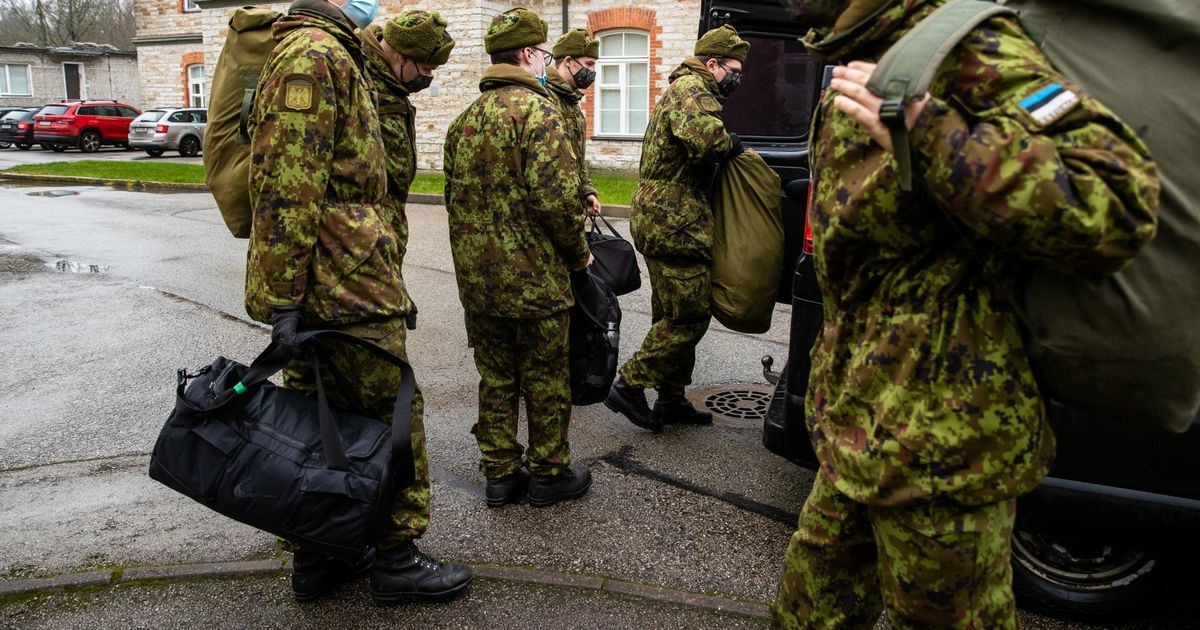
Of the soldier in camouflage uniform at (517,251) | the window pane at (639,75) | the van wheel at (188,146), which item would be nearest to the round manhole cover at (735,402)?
the soldier in camouflage uniform at (517,251)

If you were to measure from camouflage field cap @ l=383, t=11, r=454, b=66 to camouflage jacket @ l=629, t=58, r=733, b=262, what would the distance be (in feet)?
4.46

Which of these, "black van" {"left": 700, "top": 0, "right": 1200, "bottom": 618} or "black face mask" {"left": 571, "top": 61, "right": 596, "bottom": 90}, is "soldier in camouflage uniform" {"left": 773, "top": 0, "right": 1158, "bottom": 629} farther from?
"black face mask" {"left": 571, "top": 61, "right": 596, "bottom": 90}

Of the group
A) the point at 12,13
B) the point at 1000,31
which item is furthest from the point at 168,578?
the point at 12,13

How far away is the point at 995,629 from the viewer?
6.13 ft

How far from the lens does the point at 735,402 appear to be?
5.42m

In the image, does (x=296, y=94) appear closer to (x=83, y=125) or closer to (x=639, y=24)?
(x=639, y=24)

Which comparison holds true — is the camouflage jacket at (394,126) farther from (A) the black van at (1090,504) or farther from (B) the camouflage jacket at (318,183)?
(A) the black van at (1090,504)

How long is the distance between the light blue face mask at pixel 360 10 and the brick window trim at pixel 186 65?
33156 mm

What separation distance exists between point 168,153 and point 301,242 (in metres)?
31.8

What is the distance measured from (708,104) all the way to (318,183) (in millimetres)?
2271

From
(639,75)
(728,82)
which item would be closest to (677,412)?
(728,82)

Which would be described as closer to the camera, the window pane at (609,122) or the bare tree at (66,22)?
the window pane at (609,122)

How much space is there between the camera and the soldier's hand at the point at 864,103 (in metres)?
1.57

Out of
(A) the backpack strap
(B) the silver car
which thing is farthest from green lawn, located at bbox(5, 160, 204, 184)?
(A) the backpack strap
